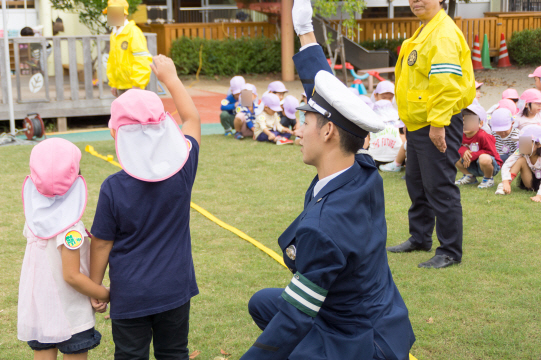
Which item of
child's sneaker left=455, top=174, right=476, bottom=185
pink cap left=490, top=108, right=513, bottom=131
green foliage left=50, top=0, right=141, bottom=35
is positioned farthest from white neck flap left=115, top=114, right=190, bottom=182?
green foliage left=50, top=0, right=141, bottom=35

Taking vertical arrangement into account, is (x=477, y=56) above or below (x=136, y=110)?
above

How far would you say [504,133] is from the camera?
6.98m

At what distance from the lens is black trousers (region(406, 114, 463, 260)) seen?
167 inches

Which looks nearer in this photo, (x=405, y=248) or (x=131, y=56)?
(x=405, y=248)

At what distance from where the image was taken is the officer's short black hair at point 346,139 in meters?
2.16

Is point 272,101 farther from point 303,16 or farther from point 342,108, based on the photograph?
point 342,108

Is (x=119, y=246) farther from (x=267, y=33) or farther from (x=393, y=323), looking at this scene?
(x=267, y=33)

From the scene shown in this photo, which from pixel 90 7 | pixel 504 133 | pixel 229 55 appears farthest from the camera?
pixel 229 55

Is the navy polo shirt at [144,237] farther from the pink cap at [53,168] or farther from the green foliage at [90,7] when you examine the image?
the green foliage at [90,7]

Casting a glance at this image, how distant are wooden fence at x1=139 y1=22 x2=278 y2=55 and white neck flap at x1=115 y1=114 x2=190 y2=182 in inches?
684

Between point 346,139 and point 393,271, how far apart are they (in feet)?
7.90

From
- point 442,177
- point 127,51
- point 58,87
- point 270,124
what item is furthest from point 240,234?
point 58,87

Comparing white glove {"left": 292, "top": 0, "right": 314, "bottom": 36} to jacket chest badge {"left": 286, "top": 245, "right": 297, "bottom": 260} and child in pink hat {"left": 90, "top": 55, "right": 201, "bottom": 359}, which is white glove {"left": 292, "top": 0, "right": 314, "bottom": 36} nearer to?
child in pink hat {"left": 90, "top": 55, "right": 201, "bottom": 359}

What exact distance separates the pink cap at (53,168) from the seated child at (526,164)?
5.09 m
